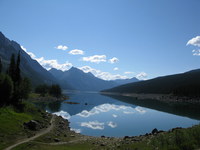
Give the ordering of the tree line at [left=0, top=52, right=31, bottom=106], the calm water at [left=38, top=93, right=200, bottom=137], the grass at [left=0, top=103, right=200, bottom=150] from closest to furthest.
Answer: the grass at [left=0, top=103, right=200, bottom=150], the calm water at [left=38, top=93, right=200, bottom=137], the tree line at [left=0, top=52, right=31, bottom=106]

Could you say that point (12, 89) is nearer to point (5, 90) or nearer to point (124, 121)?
point (5, 90)

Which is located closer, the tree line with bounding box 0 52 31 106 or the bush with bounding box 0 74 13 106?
the bush with bounding box 0 74 13 106

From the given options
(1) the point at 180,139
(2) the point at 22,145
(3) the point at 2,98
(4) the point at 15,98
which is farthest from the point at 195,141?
(4) the point at 15,98

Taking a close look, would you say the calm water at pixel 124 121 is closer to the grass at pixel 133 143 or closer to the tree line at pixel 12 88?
the grass at pixel 133 143

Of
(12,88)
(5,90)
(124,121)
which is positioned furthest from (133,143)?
(12,88)

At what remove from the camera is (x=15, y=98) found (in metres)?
60.4

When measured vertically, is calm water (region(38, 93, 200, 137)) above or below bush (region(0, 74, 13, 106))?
below

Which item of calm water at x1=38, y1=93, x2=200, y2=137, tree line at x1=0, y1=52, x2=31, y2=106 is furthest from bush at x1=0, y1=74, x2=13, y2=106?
calm water at x1=38, y1=93, x2=200, y2=137

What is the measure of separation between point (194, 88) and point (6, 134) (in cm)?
20108

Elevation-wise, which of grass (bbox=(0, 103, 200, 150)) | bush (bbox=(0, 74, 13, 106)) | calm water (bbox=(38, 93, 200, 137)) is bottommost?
calm water (bbox=(38, 93, 200, 137))

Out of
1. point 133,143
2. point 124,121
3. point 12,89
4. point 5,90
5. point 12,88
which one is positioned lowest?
point 124,121

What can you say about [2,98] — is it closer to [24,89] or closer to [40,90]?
[24,89]

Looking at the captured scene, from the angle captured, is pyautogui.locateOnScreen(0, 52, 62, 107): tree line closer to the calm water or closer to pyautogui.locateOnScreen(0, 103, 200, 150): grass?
pyautogui.locateOnScreen(0, 103, 200, 150): grass

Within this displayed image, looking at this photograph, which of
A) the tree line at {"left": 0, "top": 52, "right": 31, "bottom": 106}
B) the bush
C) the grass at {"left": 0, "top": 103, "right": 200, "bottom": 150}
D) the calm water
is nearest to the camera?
the grass at {"left": 0, "top": 103, "right": 200, "bottom": 150}
